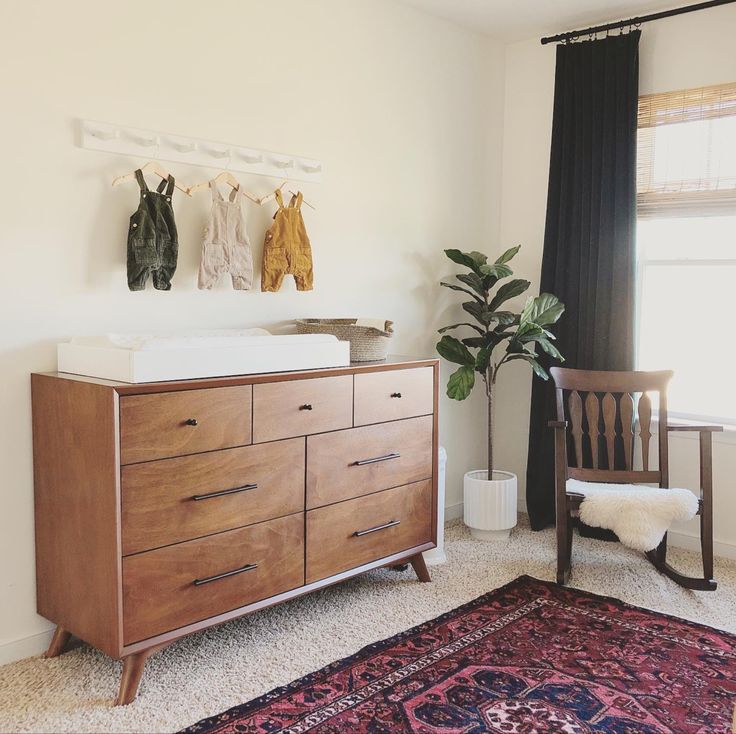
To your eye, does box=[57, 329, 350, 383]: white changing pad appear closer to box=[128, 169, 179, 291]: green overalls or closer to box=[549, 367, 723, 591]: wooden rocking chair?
box=[128, 169, 179, 291]: green overalls

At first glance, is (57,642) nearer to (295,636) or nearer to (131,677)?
(131,677)

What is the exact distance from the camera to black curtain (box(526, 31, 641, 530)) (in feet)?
12.3

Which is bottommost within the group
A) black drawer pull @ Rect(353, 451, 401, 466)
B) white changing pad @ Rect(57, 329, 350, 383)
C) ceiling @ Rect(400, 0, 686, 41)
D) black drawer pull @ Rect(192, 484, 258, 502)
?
black drawer pull @ Rect(192, 484, 258, 502)

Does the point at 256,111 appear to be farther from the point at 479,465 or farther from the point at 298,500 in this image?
the point at 479,465

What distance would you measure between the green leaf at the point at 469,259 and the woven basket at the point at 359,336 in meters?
0.76

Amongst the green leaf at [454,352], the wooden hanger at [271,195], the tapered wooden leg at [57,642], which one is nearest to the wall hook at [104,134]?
the wooden hanger at [271,195]

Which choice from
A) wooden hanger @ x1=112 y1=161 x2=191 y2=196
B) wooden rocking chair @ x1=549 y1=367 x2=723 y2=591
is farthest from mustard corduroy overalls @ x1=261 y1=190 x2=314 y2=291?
wooden rocking chair @ x1=549 y1=367 x2=723 y2=591

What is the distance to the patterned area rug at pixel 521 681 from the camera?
2.19 metres

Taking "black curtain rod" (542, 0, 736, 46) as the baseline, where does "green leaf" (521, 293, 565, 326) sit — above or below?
below

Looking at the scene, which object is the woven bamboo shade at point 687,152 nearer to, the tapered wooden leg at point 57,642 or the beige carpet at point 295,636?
the beige carpet at point 295,636

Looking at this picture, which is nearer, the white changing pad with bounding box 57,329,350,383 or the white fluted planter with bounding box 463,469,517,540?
the white changing pad with bounding box 57,329,350,383

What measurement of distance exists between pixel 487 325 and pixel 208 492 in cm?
186

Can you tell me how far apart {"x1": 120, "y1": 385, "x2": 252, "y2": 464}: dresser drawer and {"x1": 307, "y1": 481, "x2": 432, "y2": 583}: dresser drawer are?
0.49 meters

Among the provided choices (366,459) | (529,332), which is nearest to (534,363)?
(529,332)
